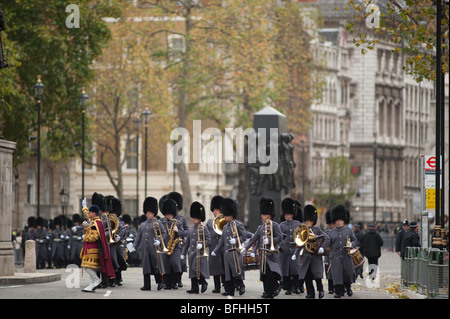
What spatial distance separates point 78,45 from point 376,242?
826 inches

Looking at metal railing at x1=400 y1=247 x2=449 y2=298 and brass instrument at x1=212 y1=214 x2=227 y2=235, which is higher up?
brass instrument at x1=212 y1=214 x2=227 y2=235

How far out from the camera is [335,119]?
4966 inches

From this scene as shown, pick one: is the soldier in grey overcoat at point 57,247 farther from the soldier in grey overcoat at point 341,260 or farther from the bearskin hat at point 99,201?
the soldier in grey overcoat at point 341,260

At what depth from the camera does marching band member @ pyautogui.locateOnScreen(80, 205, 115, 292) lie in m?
26.3

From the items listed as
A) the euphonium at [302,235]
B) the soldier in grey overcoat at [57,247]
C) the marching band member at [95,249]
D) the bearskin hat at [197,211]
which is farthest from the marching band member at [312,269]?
the soldier in grey overcoat at [57,247]

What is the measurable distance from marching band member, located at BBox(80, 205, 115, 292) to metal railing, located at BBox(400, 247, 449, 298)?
625 centimetres

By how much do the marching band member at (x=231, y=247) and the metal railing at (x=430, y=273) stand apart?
3.67 metres

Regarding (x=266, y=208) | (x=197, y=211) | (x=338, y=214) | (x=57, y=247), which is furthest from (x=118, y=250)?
(x=57, y=247)

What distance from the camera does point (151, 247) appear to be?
92.6ft

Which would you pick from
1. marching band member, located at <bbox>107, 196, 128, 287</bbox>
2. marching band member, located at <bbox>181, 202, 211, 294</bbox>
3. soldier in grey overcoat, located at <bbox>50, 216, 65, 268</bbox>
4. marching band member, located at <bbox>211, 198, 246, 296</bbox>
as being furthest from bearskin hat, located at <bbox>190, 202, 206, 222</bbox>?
soldier in grey overcoat, located at <bbox>50, 216, 65, 268</bbox>

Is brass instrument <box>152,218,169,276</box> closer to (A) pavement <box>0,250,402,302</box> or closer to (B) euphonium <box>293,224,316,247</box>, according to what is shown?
(A) pavement <box>0,250,402,302</box>

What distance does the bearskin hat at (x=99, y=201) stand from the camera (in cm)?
2817
